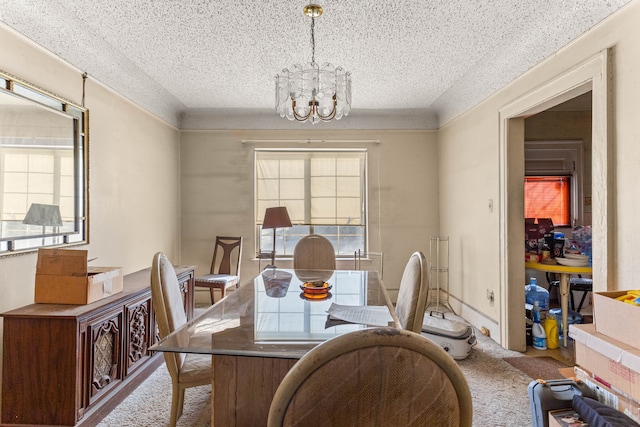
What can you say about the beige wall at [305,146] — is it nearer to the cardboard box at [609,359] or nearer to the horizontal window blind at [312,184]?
the horizontal window blind at [312,184]

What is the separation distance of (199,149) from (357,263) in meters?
2.72

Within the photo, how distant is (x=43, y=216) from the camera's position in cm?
257

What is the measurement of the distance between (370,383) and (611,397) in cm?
170

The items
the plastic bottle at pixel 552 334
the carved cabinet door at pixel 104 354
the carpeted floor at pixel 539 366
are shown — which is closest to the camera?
the carved cabinet door at pixel 104 354

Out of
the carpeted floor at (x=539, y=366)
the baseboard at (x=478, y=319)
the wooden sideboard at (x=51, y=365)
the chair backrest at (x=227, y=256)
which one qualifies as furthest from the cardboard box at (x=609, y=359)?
the chair backrest at (x=227, y=256)

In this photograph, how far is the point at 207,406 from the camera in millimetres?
2471

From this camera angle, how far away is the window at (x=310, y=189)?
5379 mm

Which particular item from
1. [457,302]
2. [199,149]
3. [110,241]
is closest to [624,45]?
[457,302]

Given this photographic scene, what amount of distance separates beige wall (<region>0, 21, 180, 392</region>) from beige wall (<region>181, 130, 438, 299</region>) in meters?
0.25

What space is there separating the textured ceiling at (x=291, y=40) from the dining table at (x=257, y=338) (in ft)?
6.40

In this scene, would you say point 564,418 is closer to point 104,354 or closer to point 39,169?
point 104,354

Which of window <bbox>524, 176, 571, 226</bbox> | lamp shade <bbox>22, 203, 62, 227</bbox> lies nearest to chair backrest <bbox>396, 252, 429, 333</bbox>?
lamp shade <bbox>22, 203, 62, 227</bbox>

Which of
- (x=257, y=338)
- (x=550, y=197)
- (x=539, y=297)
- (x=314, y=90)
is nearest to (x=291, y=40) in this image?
(x=314, y=90)

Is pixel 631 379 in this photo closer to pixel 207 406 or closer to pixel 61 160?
pixel 207 406
